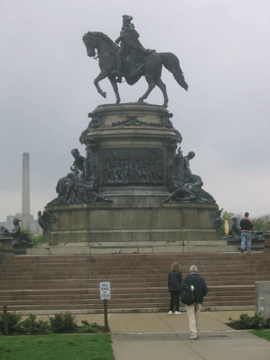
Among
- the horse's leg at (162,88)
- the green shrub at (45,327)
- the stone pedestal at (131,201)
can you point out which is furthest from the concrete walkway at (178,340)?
the horse's leg at (162,88)

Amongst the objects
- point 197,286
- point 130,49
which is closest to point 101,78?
point 130,49

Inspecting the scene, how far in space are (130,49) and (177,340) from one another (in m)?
24.0

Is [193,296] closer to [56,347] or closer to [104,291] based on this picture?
[104,291]

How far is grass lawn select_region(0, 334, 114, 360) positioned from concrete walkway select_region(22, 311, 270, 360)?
→ 12.7 inches

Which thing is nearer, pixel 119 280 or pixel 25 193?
pixel 119 280

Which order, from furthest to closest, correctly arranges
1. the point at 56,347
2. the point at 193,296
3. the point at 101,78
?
the point at 101,78
the point at 193,296
the point at 56,347

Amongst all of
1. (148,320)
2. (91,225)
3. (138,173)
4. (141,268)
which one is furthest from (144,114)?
(148,320)

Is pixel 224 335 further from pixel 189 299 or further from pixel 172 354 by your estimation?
pixel 172 354

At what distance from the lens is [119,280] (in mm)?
25656

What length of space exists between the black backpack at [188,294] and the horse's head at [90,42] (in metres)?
23.1

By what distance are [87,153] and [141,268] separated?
39.2 ft

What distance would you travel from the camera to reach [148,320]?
21156mm

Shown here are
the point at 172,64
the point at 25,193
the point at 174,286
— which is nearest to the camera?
the point at 174,286

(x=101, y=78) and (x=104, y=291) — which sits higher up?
(x=101, y=78)
